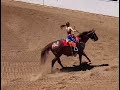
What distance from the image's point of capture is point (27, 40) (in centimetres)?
2322

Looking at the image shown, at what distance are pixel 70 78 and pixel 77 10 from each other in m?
16.9

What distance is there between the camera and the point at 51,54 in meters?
18.8

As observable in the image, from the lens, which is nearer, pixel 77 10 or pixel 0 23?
pixel 0 23

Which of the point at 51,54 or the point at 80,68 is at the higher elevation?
the point at 51,54

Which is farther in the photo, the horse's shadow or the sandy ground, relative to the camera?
the horse's shadow

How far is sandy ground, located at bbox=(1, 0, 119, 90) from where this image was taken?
15133 millimetres

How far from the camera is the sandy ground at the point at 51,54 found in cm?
1513

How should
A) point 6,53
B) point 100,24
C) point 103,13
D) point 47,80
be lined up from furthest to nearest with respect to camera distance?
point 103,13 < point 100,24 < point 6,53 < point 47,80

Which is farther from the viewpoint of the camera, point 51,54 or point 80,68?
point 51,54

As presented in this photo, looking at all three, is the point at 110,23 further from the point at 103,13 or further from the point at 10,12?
the point at 10,12

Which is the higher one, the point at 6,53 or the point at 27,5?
the point at 27,5

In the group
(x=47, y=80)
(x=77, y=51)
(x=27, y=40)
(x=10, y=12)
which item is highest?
(x=10, y=12)

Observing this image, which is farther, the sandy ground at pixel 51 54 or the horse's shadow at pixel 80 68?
the horse's shadow at pixel 80 68

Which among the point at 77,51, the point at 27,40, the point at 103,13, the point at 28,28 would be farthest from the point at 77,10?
the point at 77,51
